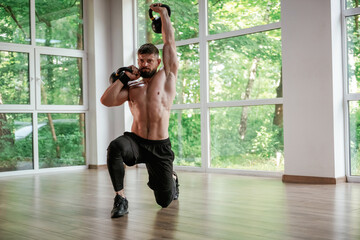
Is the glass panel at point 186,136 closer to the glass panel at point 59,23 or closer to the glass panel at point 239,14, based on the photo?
the glass panel at point 239,14

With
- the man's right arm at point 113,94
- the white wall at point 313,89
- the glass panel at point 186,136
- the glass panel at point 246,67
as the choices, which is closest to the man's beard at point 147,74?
the man's right arm at point 113,94

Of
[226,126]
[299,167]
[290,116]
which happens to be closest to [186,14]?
[226,126]

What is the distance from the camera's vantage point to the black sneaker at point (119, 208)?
2.85 m

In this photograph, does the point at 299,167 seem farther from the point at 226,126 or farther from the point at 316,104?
the point at 226,126

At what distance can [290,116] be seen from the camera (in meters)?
4.58

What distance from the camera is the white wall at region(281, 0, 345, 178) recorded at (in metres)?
4.27

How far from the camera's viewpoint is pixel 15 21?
19.2 feet

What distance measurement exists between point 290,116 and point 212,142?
4.26ft

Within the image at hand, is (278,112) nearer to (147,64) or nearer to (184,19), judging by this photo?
(184,19)

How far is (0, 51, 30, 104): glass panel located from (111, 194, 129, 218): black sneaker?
3.39 meters

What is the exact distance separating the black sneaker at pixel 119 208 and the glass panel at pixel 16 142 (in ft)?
10.8

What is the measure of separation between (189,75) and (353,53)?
2.16 meters

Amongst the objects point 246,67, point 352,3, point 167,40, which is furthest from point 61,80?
point 352,3

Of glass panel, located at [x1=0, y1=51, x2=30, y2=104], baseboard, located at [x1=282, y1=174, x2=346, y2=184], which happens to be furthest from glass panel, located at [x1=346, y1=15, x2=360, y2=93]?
glass panel, located at [x1=0, y1=51, x2=30, y2=104]
